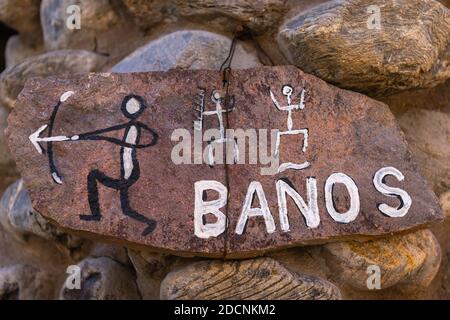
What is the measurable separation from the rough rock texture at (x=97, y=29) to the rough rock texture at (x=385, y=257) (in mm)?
635

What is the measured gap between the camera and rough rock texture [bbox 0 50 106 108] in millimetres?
1317

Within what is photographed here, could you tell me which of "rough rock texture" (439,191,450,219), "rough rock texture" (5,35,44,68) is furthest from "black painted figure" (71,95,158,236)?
"rough rock texture" (439,191,450,219)

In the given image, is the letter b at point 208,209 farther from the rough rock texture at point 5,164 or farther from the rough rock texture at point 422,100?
the rough rock texture at point 5,164

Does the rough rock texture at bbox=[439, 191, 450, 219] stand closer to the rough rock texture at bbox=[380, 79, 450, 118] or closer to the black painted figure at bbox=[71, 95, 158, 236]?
the rough rock texture at bbox=[380, 79, 450, 118]

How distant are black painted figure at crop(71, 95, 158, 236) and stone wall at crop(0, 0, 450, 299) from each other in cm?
11

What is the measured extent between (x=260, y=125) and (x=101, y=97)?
11.7 inches

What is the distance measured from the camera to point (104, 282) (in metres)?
1.18

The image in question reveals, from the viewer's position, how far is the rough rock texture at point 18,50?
1494mm

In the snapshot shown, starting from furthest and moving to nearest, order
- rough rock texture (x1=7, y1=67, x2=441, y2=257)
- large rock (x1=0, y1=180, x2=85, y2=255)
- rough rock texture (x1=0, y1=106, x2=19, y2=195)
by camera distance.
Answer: rough rock texture (x1=0, y1=106, x2=19, y2=195) < large rock (x1=0, y1=180, x2=85, y2=255) < rough rock texture (x1=7, y1=67, x2=441, y2=257)

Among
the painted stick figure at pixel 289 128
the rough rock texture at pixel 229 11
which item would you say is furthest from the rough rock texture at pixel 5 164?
the painted stick figure at pixel 289 128

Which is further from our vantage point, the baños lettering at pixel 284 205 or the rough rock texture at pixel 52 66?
the rough rock texture at pixel 52 66

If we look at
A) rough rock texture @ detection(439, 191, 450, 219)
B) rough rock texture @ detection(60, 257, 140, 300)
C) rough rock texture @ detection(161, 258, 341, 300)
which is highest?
rough rock texture @ detection(439, 191, 450, 219)

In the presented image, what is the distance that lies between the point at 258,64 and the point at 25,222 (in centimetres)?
59

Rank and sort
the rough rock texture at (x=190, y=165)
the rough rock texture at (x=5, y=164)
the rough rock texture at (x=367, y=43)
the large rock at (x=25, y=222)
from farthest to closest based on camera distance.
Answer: the rough rock texture at (x=5, y=164)
the large rock at (x=25, y=222)
the rough rock texture at (x=367, y=43)
the rough rock texture at (x=190, y=165)
